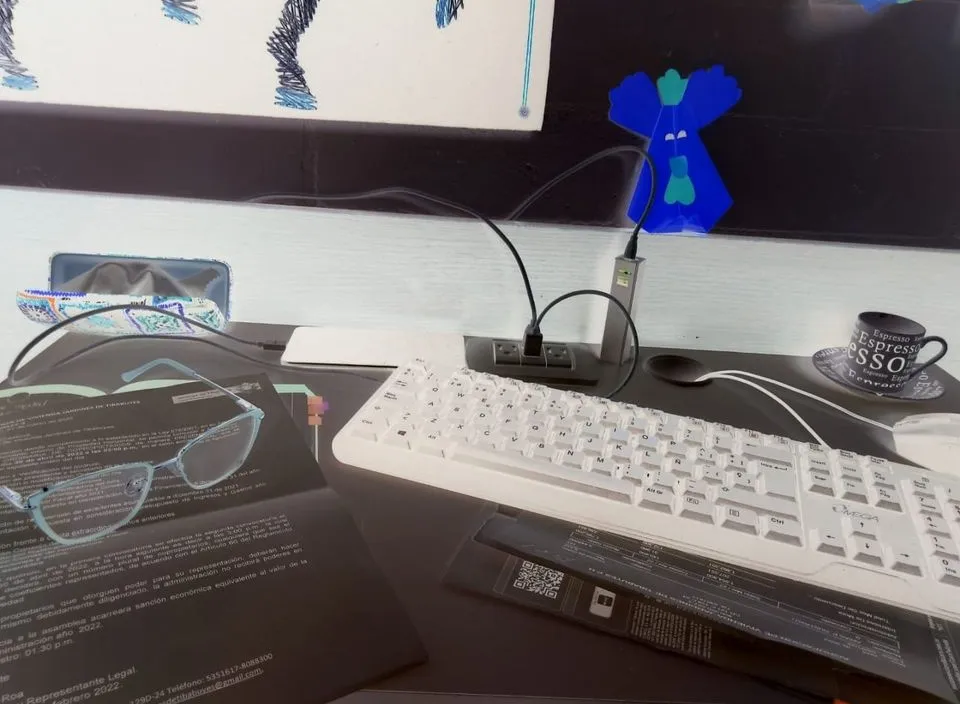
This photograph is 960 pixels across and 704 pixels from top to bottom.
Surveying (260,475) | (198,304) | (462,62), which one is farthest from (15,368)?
(462,62)

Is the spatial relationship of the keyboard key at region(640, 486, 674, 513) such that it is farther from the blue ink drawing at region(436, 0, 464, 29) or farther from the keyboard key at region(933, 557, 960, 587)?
the blue ink drawing at region(436, 0, 464, 29)

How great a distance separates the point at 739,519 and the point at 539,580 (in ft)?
0.51

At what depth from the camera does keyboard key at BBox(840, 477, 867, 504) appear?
53cm

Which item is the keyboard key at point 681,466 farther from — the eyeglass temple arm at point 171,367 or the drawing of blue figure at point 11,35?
the drawing of blue figure at point 11,35

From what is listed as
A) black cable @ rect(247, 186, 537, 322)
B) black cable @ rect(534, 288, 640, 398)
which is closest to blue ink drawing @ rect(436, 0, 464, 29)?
black cable @ rect(247, 186, 537, 322)

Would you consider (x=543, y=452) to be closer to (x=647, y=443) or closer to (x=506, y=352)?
(x=647, y=443)

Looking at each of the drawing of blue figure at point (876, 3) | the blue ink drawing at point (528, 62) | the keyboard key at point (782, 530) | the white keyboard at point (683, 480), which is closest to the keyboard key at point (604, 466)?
the white keyboard at point (683, 480)

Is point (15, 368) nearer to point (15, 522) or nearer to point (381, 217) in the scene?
point (15, 522)

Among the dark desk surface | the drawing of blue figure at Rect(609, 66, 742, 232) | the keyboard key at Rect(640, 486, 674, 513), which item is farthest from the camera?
the drawing of blue figure at Rect(609, 66, 742, 232)

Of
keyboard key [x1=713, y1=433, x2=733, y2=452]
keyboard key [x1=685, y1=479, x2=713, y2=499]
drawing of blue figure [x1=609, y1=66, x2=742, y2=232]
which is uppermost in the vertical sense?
drawing of blue figure [x1=609, y1=66, x2=742, y2=232]

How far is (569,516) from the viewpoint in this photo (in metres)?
0.52

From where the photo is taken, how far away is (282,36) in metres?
0.74

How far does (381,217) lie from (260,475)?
1.27 feet

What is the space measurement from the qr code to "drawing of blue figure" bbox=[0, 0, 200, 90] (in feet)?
2.16
